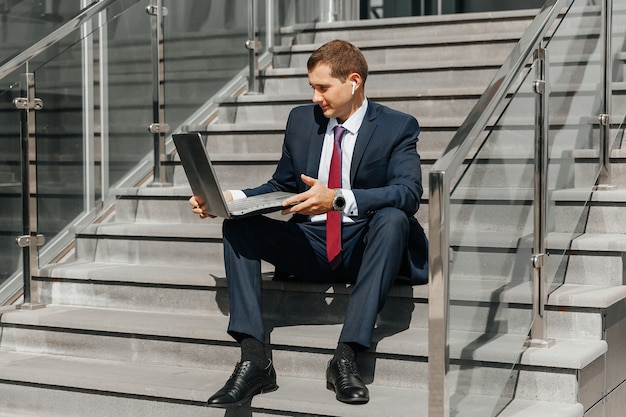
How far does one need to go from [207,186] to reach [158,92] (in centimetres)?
200

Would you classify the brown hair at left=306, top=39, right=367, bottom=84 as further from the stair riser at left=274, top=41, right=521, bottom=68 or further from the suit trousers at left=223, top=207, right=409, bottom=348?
the stair riser at left=274, top=41, right=521, bottom=68

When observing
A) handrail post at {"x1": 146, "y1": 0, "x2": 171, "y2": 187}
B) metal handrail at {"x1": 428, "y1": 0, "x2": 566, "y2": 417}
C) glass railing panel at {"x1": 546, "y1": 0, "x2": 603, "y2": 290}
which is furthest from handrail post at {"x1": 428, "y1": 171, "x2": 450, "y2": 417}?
handrail post at {"x1": 146, "y1": 0, "x2": 171, "y2": 187}

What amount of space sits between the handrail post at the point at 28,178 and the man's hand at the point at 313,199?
167 cm

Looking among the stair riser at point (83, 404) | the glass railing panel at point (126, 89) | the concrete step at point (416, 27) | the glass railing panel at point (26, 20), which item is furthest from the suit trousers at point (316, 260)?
the concrete step at point (416, 27)

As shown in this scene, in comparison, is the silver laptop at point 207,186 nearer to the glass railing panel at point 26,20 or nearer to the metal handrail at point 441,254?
the metal handrail at point 441,254

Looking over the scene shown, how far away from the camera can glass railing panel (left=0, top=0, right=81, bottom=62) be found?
584cm

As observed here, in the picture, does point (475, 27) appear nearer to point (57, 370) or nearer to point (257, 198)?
point (257, 198)

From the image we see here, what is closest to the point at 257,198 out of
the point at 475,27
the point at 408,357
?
the point at 408,357

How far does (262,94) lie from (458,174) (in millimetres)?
3211

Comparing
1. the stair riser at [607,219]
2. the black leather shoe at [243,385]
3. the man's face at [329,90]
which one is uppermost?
the man's face at [329,90]

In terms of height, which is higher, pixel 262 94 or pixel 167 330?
pixel 262 94

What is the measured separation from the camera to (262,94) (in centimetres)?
625

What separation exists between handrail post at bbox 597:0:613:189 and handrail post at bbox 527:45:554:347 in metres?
0.81

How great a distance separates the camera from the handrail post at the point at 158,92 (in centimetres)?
557
